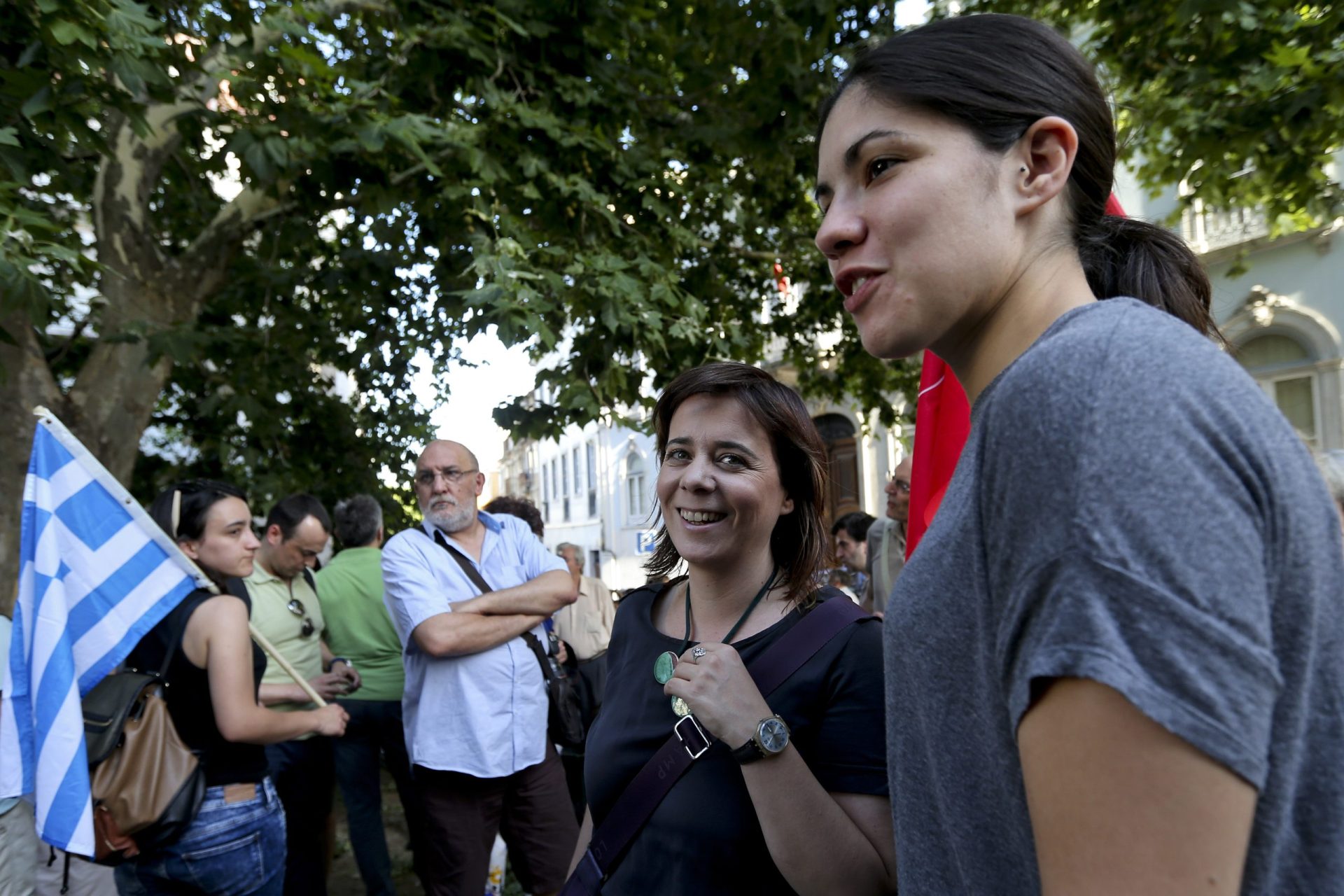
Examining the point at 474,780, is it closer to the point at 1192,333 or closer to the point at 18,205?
the point at 18,205

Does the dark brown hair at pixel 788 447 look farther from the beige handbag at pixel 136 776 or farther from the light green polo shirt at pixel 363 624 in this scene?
the light green polo shirt at pixel 363 624

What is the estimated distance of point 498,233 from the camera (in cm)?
596

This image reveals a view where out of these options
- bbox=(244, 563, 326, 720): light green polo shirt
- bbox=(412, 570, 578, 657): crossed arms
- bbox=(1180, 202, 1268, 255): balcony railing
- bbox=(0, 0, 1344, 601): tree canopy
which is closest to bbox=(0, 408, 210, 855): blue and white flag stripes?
bbox=(0, 0, 1344, 601): tree canopy

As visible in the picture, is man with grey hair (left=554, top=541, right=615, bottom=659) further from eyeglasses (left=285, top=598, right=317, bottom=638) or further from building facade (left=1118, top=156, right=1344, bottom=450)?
building facade (left=1118, top=156, right=1344, bottom=450)

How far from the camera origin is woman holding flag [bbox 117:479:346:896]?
10.3 feet

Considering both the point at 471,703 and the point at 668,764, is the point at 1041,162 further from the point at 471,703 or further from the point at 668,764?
the point at 471,703

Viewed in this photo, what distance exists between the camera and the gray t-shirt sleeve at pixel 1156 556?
0.62 meters

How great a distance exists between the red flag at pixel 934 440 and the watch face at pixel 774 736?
50 centimetres

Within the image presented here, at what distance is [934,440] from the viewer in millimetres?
A: 2066

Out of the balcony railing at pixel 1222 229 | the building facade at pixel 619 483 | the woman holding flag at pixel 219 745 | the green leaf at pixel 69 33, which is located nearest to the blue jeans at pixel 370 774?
the woman holding flag at pixel 219 745

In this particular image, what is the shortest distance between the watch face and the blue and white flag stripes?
228 centimetres

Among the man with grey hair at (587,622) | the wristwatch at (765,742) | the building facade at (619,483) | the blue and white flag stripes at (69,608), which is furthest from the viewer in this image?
the building facade at (619,483)

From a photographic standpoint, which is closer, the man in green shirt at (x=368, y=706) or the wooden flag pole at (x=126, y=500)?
the wooden flag pole at (x=126, y=500)

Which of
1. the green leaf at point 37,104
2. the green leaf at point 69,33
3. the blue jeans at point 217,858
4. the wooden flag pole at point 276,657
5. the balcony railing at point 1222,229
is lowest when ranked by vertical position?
the blue jeans at point 217,858
